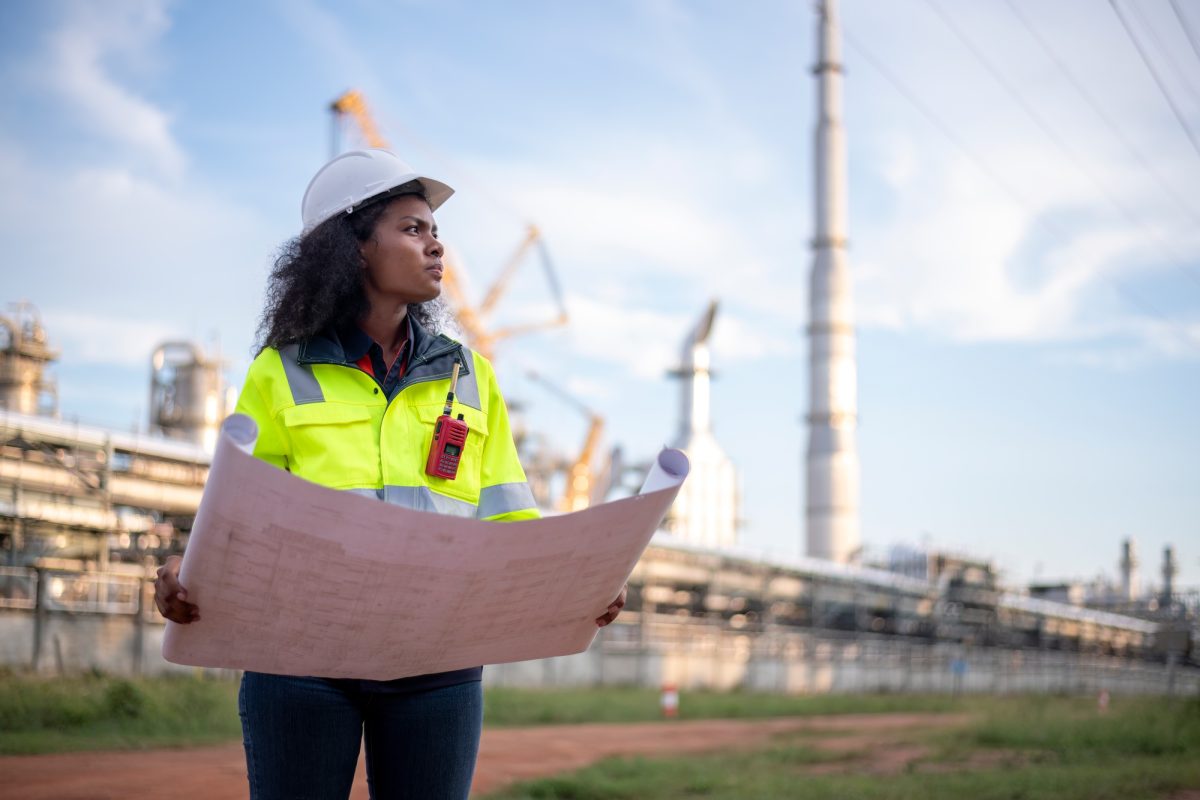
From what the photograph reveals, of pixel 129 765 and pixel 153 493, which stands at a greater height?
pixel 153 493

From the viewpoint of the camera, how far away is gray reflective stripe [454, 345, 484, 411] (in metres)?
2.24

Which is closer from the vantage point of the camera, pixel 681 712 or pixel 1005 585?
pixel 681 712

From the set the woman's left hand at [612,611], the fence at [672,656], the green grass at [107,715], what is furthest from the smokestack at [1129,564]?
the woman's left hand at [612,611]

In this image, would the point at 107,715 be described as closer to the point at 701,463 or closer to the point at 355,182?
the point at 355,182

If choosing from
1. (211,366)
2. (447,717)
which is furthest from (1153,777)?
(211,366)

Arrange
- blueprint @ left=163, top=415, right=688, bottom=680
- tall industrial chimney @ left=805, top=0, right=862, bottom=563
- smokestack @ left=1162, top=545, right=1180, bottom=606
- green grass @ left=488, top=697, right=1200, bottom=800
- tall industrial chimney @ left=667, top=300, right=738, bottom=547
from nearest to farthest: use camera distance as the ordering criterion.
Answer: blueprint @ left=163, top=415, right=688, bottom=680 → green grass @ left=488, top=697, right=1200, bottom=800 → tall industrial chimney @ left=805, top=0, right=862, bottom=563 → tall industrial chimney @ left=667, top=300, right=738, bottom=547 → smokestack @ left=1162, top=545, right=1180, bottom=606

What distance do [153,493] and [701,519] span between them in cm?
3866

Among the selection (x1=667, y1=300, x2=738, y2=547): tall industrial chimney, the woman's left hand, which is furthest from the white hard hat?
(x1=667, y1=300, x2=738, y2=547): tall industrial chimney

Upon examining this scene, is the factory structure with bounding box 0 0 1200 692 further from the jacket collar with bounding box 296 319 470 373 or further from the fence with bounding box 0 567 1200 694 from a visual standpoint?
the jacket collar with bounding box 296 319 470 373

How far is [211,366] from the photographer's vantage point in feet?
104

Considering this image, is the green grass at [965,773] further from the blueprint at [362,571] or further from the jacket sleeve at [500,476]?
the blueprint at [362,571]

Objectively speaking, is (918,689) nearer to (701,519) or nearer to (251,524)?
(701,519)

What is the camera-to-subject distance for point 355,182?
232 cm

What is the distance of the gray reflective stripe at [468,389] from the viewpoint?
224 cm
